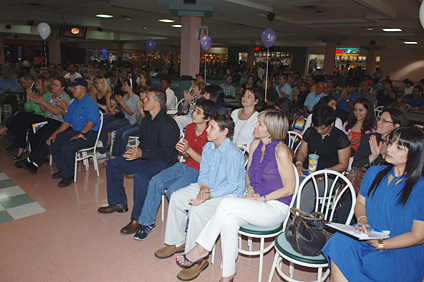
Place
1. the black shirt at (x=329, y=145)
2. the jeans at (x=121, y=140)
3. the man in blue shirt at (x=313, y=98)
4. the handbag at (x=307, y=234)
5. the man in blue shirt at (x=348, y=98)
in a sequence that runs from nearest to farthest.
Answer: the handbag at (x=307, y=234) → the black shirt at (x=329, y=145) → the jeans at (x=121, y=140) → the man in blue shirt at (x=348, y=98) → the man in blue shirt at (x=313, y=98)

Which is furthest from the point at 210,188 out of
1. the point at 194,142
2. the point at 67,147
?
the point at 67,147

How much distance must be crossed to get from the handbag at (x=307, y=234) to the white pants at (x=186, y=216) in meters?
0.68

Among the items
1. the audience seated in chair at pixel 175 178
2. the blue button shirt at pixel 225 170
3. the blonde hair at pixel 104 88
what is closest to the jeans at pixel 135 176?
the audience seated in chair at pixel 175 178

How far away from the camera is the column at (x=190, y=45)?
856 cm

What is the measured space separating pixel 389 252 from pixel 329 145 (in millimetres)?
1340

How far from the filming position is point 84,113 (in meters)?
4.12

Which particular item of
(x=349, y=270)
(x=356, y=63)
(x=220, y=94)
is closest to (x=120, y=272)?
(x=349, y=270)

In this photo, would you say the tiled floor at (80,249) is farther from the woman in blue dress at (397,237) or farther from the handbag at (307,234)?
the woman in blue dress at (397,237)

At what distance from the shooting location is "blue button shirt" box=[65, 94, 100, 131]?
162 inches

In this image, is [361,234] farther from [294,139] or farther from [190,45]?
[190,45]

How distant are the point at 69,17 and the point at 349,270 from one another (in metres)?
14.3

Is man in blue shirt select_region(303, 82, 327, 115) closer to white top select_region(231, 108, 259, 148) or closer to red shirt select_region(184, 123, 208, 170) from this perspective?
white top select_region(231, 108, 259, 148)

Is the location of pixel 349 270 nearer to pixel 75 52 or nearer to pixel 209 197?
pixel 209 197

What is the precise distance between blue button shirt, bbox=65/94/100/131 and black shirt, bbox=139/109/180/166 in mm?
1262
